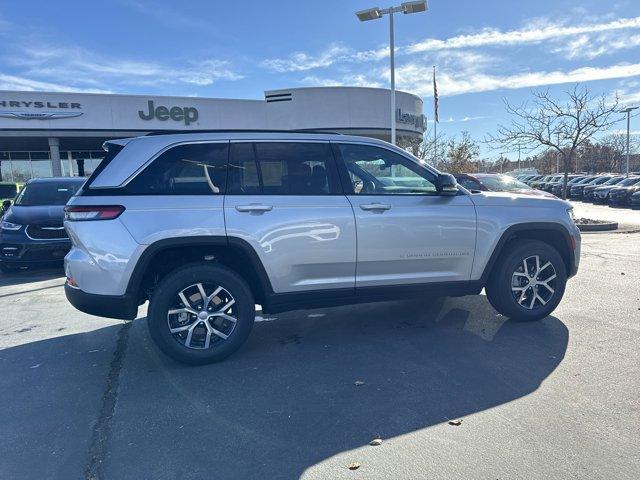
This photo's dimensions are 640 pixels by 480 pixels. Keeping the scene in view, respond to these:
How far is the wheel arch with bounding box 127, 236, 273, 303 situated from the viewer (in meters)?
3.92

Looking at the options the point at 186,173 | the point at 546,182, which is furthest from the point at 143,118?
the point at 546,182

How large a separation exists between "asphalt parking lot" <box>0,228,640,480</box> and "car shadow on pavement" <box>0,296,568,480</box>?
0.01m

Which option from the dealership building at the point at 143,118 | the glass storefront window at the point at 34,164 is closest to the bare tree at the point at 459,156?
the dealership building at the point at 143,118

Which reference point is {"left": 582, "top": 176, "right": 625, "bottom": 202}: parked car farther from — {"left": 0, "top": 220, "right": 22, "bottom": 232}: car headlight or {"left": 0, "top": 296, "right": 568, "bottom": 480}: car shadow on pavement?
{"left": 0, "top": 220, "right": 22, "bottom": 232}: car headlight

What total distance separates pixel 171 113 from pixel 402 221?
25.4 metres

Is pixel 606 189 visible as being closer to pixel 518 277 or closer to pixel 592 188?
pixel 592 188

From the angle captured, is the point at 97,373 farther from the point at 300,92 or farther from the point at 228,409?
the point at 300,92

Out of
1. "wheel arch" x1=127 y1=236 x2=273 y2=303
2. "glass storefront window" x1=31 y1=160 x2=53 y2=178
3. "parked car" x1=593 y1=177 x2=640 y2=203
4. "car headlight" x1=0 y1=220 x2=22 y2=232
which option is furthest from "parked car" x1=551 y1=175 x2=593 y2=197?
"glass storefront window" x1=31 y1=160 x2=53 y2=178

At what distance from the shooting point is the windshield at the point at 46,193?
29.4 ft

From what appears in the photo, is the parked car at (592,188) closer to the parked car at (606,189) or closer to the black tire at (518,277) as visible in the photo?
the parked car at (606,189)

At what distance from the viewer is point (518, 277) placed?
497 cm

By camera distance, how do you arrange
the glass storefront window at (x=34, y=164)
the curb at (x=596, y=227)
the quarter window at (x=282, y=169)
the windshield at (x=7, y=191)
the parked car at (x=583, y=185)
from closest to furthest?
the quarter window at (x=282, y=169) → the curb at (x=596, y=227) → the windshield at (x=7, y=191) → the parked car at (x=583, y=185) → the glass storefront window at (x=34, y=164)

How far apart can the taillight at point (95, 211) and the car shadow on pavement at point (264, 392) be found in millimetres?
1325

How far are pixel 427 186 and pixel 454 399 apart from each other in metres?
2.06
